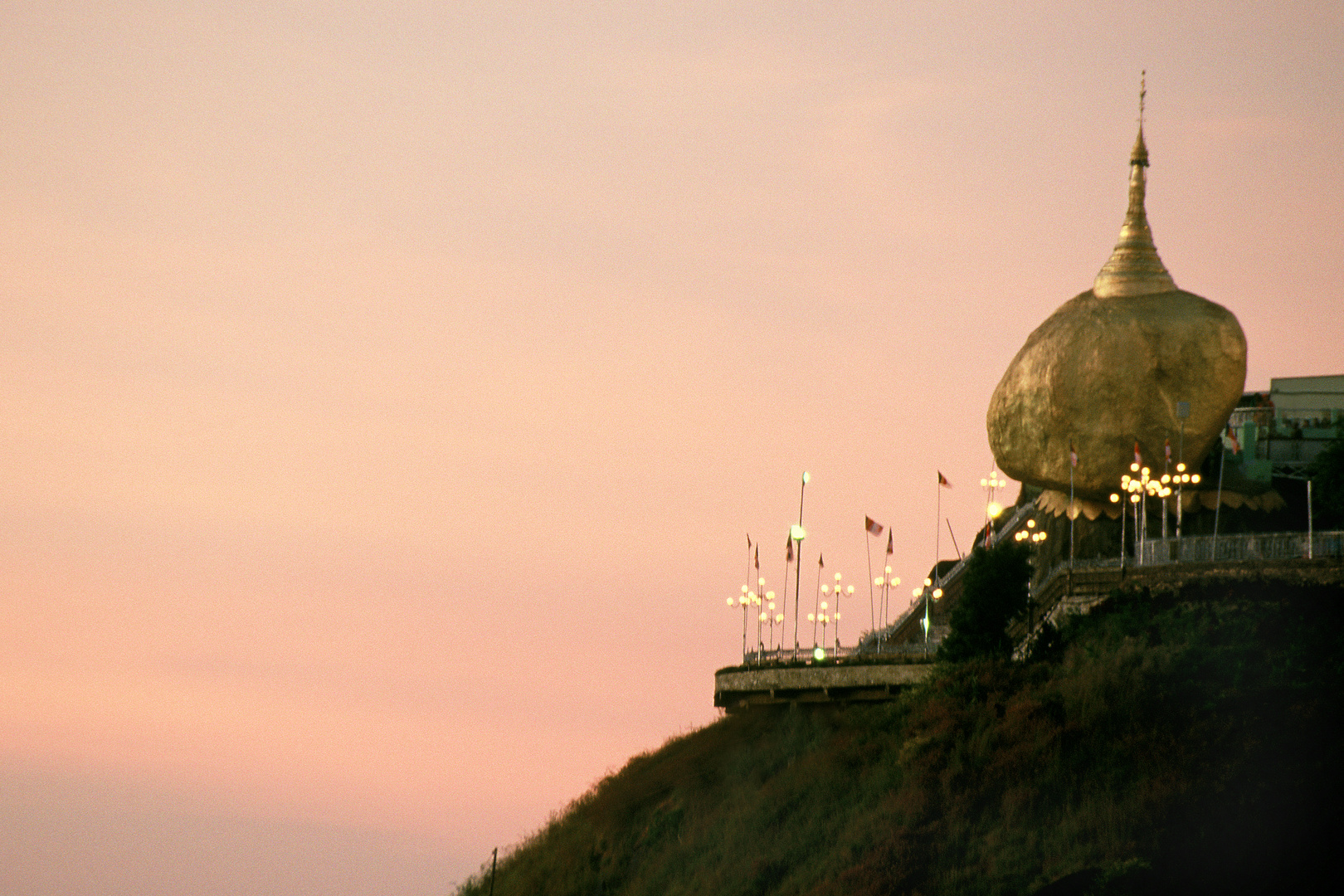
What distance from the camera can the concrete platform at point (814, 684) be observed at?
208 feet

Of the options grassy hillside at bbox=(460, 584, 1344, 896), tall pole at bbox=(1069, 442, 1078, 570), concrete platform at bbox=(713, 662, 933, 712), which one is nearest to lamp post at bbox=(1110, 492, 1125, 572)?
tall pole at bbox=(1069, 442, 1078, 570)

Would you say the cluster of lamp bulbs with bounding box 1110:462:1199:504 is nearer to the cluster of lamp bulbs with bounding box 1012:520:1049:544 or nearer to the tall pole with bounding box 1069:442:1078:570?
the tall pole with bounding box 1069:442:1078:570

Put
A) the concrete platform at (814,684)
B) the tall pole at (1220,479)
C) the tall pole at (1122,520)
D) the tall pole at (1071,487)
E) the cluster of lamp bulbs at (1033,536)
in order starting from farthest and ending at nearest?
the cluster of lamp bulbs at (1033,536), the tall pole at (1071,487), the tall pole at (1220,479), the tall pole at (1122,520), the concrete platform at (814,684)

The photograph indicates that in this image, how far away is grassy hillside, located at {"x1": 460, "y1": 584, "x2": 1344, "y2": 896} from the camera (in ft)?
155

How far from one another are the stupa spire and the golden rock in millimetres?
85

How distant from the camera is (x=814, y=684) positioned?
66.2m

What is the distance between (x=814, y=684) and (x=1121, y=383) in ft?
49.3

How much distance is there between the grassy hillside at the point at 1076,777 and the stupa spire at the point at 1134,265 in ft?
53.7

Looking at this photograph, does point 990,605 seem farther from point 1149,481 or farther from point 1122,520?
point 1122,520

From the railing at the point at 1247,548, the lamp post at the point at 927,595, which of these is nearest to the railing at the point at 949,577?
the lamp post at the point at 927,595

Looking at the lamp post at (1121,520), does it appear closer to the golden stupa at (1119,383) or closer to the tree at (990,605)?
the golden stupa at (1119,383)

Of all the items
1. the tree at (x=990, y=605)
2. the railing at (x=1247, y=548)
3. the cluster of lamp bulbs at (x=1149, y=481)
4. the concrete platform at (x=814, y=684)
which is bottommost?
the concrete platform at (x=814, y=684)

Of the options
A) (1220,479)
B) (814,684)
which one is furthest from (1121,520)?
(814,684)

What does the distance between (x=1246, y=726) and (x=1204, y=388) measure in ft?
65.6
